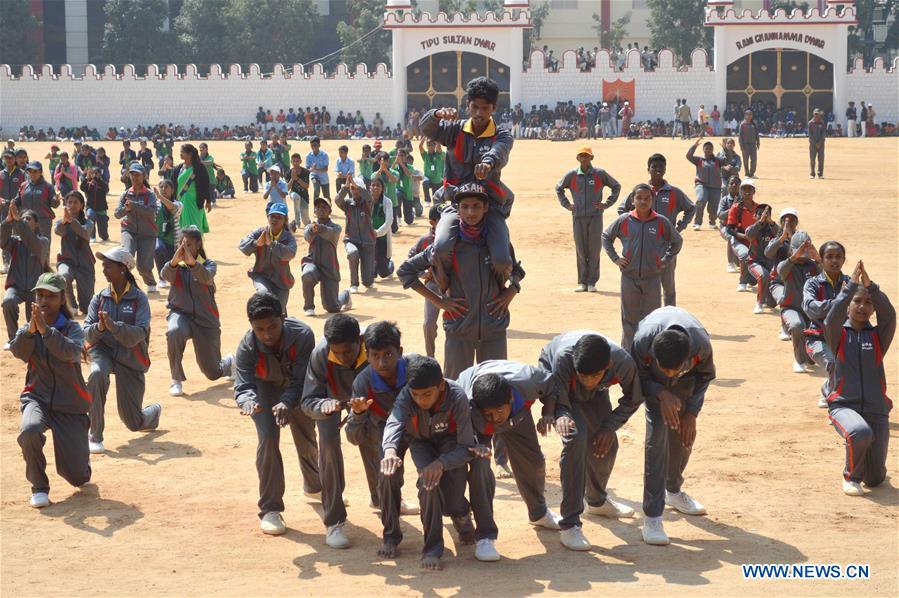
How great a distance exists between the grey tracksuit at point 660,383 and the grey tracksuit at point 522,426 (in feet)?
2.09

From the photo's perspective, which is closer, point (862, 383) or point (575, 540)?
point (575, 540)

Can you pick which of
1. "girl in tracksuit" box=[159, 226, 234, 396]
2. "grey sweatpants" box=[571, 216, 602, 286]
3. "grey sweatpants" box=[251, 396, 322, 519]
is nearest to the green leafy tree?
"grey sweatpants" box=[571, 216, 602, 286]

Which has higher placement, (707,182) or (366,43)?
(366,43)

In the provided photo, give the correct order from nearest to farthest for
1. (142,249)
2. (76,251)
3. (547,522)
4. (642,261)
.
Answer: (547,522), (642,261), (76,251), (142,249)

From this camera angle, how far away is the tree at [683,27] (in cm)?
6831

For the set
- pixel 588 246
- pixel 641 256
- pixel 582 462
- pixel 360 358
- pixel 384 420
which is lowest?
pixel 582 462

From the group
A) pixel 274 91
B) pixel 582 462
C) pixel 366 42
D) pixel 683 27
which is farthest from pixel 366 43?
pixel 582 462

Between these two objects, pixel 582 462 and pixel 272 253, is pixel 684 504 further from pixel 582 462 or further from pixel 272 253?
pixel 272 253

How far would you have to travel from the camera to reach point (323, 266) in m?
16.7

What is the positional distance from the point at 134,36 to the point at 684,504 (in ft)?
213

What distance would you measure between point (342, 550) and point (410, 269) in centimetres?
225

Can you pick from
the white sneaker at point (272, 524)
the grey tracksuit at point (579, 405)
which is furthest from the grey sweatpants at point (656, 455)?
the white sneaker at point (272, 524)

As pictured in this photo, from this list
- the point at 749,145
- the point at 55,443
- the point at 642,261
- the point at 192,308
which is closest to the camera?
the point at 55,443

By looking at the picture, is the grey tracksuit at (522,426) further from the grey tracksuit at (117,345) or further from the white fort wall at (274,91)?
the white fort wall at (274,91)
